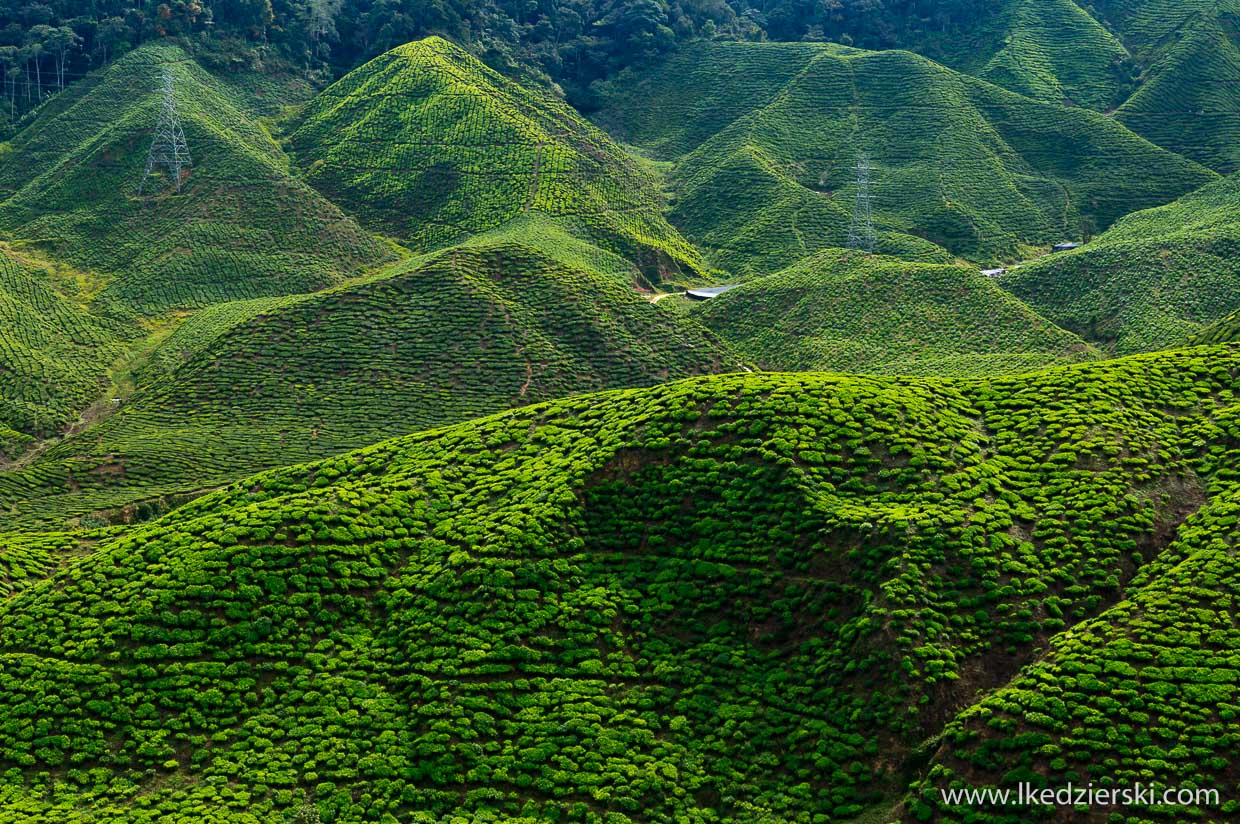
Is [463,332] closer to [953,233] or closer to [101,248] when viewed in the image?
[101,248]

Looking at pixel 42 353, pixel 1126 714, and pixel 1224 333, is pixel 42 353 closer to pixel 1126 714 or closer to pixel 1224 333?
pixel 1224 333

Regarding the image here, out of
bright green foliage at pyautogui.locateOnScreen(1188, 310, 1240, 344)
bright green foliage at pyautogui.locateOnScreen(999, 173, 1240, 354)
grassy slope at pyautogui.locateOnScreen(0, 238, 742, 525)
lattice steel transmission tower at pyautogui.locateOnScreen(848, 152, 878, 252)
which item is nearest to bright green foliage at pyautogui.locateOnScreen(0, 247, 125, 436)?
grassy slope at pyautogui.locateOnScreen(0, 238, 742, 525)

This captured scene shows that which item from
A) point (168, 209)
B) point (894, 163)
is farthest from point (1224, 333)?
point (168, 209)

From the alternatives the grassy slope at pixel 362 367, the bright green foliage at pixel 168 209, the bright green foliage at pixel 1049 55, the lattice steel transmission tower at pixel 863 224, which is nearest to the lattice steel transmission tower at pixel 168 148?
the bright green foliage at pixel 168 209

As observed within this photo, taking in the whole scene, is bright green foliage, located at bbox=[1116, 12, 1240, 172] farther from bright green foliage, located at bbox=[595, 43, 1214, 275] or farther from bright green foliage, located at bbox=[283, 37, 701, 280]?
bright green foliage, located at bbox=[283, 37, 701, 280]

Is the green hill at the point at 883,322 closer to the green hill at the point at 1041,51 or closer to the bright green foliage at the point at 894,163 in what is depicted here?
the bright green foliage at the point at 894,163
